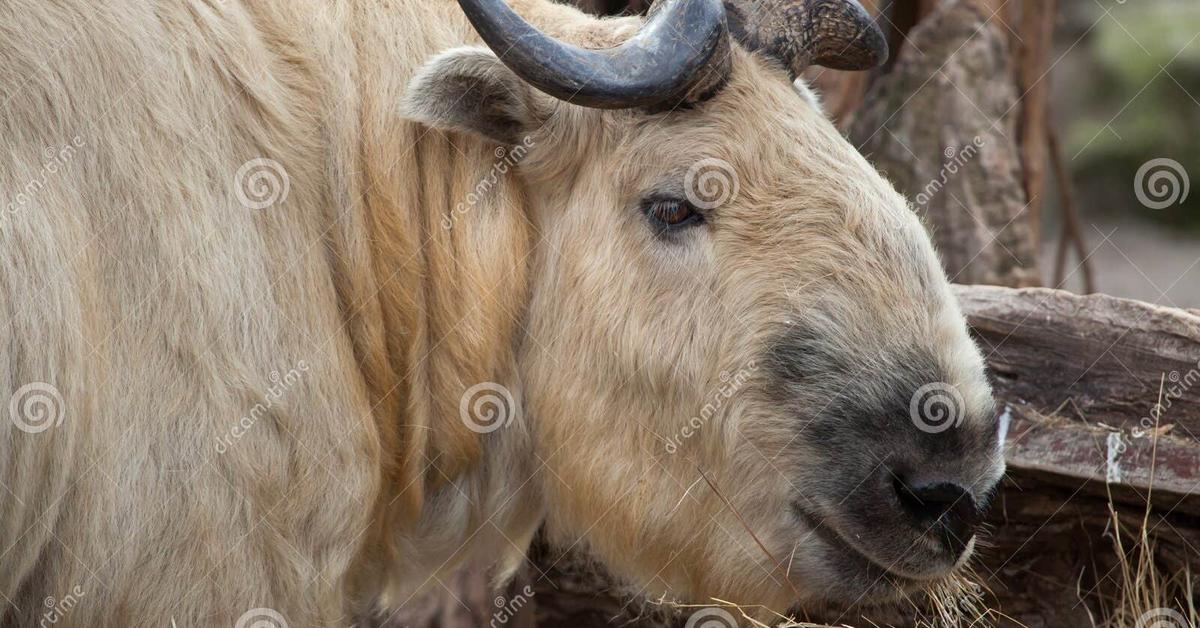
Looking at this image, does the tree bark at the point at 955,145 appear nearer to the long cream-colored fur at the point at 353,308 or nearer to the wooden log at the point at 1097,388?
the wooden log at the point at 1097,388

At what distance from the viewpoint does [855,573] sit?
3.44 m

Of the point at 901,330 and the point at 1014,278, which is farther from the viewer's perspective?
the point at 1014,278

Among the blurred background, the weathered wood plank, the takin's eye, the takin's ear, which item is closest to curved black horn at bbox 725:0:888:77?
the takin's eye

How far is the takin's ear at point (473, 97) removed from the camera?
11.2 ft

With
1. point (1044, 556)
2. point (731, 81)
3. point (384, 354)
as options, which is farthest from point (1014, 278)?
point (384, 354)

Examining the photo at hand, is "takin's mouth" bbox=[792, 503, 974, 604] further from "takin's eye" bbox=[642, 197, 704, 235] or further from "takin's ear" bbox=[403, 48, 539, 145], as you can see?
"takin's ear" bbox=[403, 48, 539, 145]

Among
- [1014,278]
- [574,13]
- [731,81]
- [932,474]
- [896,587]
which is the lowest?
[1014,278]

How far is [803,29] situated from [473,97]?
1.07 metres

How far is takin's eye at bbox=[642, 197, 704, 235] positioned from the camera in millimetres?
3502

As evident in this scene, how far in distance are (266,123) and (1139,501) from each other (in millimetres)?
3078

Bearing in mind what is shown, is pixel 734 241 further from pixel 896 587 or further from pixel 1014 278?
pixel 1014 278

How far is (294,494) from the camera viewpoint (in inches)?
130

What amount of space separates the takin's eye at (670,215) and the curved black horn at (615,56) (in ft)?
0.99

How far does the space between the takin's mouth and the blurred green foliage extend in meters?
13.2
